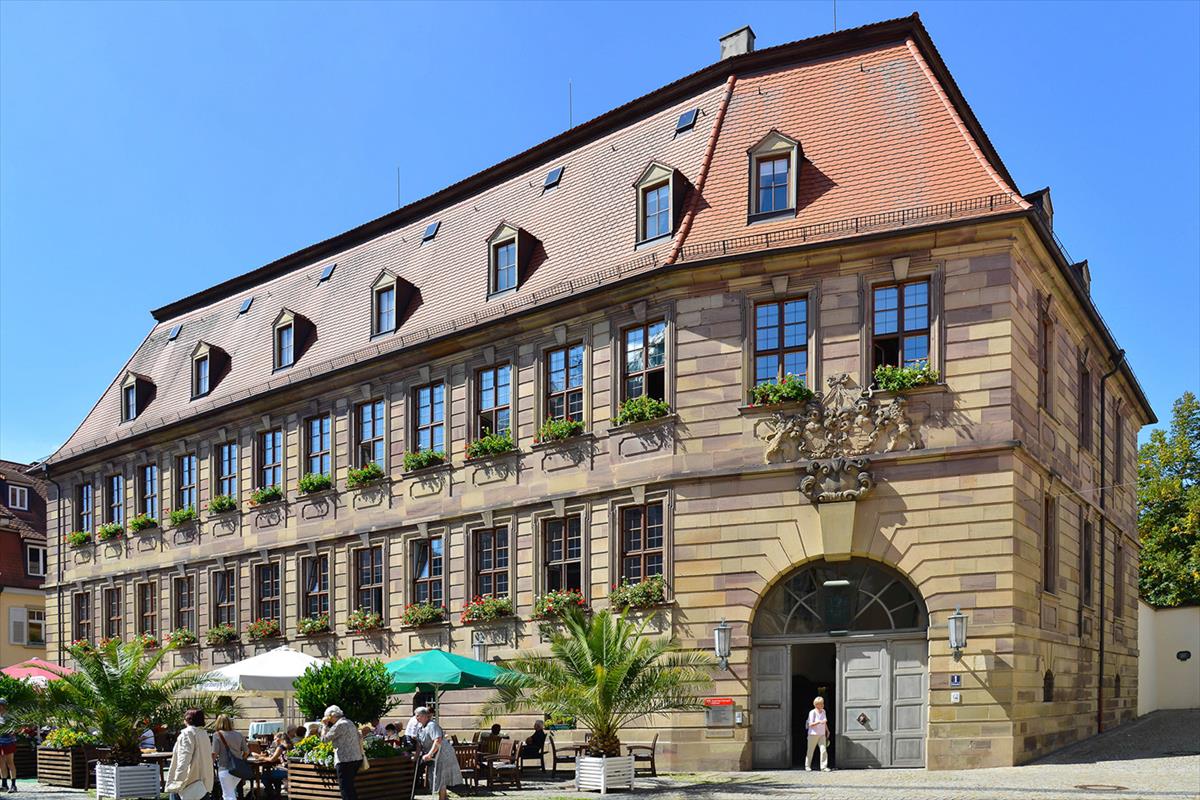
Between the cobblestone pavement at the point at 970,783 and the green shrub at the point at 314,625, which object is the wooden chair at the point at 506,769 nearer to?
the cobblestone pavement at the point at 970,783

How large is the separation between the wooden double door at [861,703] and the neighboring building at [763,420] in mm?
53

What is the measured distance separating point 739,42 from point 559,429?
32.2ft

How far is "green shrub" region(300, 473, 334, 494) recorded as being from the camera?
123ft

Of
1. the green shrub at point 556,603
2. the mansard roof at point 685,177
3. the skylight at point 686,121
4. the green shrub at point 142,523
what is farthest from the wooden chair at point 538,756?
the green shrub at point 142,523

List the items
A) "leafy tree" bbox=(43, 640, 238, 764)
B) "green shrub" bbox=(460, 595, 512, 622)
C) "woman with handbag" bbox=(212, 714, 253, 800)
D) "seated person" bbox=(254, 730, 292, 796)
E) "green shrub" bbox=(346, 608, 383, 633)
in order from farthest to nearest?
"green shrub" bbox=(346, 608, 383, 633) → "green shrub" bbox=(460, 595, 512, 622) → "leafy tree" bbox=(43, 640, 238, 764) → "seated person" bbox=(254, 730, 292, 796) → "woman with handbag" bbox=(212, 714, 253, 800)

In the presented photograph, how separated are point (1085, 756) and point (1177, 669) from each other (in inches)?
706

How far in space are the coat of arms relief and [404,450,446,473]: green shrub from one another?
9.81 meters

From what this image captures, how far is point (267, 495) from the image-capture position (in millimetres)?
39188

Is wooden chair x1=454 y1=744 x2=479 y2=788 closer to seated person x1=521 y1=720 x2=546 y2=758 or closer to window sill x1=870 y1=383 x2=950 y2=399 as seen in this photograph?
seated person x1=521 y1=720 x2=546 y2=758

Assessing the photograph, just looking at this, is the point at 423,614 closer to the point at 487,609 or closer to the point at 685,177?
the point at 487,609

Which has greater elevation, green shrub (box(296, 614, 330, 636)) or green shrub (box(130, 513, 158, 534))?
green shrub (box(130, 513, 158, 534))

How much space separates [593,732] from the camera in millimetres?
23875

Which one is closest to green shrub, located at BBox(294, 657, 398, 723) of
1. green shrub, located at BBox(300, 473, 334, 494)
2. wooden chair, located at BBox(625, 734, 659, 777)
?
wooden chair, located at BBox(625, 734, 659, 777)

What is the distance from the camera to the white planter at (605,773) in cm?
2331
